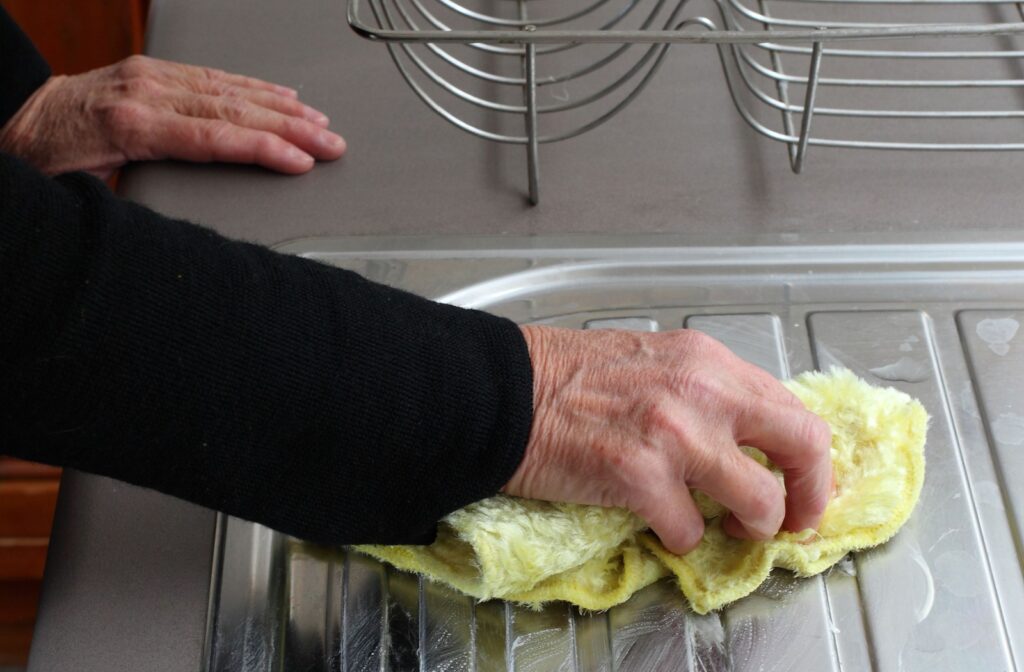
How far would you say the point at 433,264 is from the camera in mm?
725

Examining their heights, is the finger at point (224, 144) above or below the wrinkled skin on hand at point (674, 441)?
above

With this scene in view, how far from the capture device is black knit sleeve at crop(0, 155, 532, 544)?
474 millimetres

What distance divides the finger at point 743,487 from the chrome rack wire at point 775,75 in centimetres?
25

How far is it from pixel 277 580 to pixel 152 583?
0.22 ft

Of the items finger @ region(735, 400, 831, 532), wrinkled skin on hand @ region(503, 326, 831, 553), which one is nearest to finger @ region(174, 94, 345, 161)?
wrinkled skin on hand @ region(503, 326, 831, 553)

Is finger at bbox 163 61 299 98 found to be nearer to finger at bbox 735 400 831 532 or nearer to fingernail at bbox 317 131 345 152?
fingernail at bbox 317 131 345 152

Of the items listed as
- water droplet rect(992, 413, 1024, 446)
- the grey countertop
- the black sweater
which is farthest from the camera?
the grey countertop

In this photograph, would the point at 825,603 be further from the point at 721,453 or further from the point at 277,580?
the point at 277,580

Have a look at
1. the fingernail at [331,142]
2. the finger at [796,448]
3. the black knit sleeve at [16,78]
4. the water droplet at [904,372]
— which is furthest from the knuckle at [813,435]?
the black knit sleeve at [16,78]

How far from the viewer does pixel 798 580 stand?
583 mm

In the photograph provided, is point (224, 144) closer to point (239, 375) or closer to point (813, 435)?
point (239, 375)

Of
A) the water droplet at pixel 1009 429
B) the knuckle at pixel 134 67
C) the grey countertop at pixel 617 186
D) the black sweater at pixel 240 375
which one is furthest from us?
the knuckle at pixel 134 67

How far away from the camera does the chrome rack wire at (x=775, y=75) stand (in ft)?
2.35

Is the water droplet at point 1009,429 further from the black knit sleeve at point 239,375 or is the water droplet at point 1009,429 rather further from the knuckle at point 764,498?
the black knit sleeve at point 239,375
